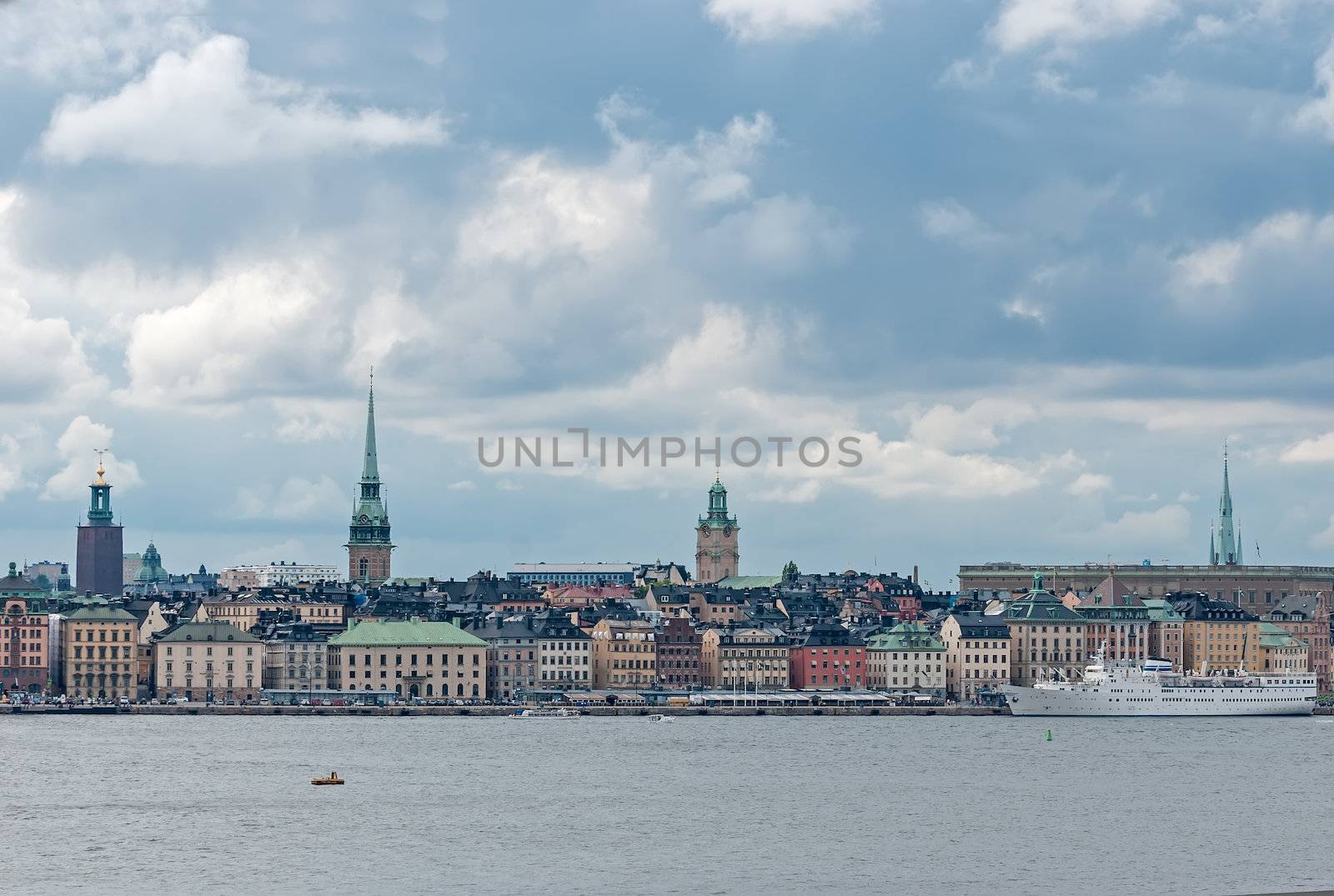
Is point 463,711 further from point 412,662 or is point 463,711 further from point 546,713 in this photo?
point 412,662

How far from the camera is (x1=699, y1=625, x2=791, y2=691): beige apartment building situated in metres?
133

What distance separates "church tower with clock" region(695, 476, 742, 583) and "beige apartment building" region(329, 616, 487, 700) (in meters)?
68.0

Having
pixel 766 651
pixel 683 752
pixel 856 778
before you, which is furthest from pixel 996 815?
pixel 766 651

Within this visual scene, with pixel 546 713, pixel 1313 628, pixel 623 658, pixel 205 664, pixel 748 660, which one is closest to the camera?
pixel 546 713

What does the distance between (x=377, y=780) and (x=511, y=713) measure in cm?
4484

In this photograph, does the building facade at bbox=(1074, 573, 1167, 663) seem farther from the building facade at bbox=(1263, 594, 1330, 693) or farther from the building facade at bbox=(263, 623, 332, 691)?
the building facade at bbox=(263, 623, 332, 691)

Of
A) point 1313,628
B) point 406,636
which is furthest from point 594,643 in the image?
point 1313,628

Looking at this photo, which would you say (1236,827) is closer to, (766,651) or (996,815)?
(996,815)

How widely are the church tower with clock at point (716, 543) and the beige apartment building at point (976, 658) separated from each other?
58932 millimetres

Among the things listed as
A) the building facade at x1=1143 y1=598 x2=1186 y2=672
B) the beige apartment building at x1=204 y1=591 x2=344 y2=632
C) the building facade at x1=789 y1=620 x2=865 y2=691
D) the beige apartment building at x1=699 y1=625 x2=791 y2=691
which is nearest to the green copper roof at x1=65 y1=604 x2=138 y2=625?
→ the beige apartment building at x1=204 y1=591 x2=344 y2=632

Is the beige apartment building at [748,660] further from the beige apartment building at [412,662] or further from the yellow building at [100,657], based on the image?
the yellow building at [100,657]

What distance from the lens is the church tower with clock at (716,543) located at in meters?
193

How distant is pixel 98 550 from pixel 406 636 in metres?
74.1

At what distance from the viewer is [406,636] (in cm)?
12438
